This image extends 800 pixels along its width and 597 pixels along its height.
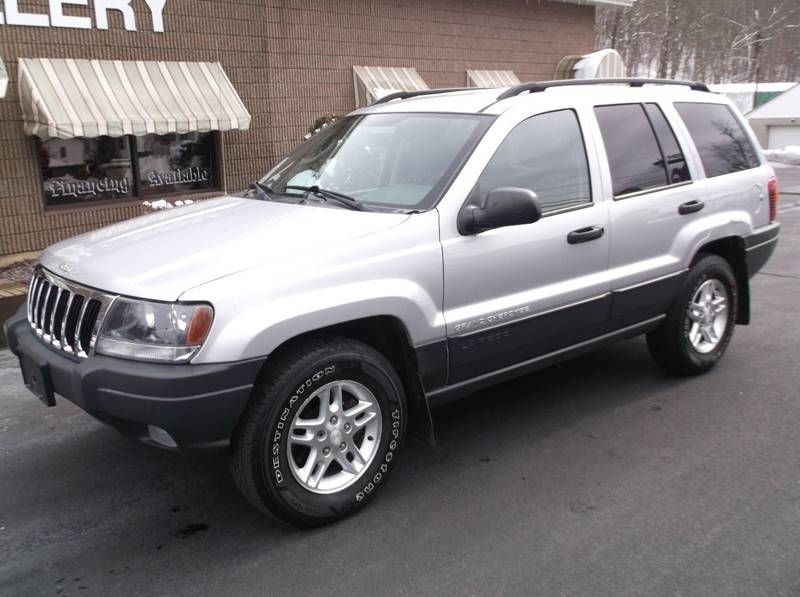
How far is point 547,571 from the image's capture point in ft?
10.0

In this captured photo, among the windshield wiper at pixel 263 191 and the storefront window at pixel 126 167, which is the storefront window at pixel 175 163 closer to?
the storefront window at pixel 126 167

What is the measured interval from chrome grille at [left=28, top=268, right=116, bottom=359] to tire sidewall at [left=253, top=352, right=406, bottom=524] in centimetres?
82

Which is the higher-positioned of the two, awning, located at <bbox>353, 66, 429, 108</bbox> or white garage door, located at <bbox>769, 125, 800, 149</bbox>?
awning, located at <bbox>353, 66, 429, 108</bbox>

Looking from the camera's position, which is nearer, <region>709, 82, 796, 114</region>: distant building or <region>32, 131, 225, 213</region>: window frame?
<region>32, 131, 225, 213</region>: window frame

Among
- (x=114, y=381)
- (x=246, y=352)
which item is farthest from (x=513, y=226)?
(x=114, y=381)

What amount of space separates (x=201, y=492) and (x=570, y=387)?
8.40 ft

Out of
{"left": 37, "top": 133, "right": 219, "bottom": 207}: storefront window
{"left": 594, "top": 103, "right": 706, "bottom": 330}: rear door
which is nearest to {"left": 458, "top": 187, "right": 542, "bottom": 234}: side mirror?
{"left": 594, "top": 103, "right": 706, "bottom": 330}: rear door

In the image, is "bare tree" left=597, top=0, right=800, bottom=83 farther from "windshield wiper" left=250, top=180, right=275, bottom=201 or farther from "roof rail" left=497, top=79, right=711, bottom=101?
"windshield wiper" left=250, top=180, right=275, bottom=201

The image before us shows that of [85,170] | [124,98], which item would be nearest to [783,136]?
[124,98]

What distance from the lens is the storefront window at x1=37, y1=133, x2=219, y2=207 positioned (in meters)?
9.60

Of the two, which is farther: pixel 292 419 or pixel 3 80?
pixel 3 80

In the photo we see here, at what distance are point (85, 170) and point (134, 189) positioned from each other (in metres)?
0.72

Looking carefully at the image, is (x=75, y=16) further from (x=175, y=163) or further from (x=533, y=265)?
(x=533, y=265)

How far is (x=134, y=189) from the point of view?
→ 34.2ft
